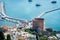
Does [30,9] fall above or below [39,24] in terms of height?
above

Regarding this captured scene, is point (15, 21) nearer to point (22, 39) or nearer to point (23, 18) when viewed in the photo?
point (23, 18)

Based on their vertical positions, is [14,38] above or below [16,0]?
below

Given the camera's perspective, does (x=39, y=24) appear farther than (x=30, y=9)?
No

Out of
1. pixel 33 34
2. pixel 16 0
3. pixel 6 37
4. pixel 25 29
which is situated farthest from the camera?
pixel 16 0

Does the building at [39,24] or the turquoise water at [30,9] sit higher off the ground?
the turquoise water at [30,9]

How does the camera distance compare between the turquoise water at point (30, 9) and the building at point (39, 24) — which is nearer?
the building at point (39, 24)

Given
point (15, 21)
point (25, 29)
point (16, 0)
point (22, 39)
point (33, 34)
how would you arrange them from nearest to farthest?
point (22, 39) → point (33, 34) → point (25, 29) → point (15, 21) → point (16, 0)

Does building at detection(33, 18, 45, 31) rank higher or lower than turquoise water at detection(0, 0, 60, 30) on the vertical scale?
lower

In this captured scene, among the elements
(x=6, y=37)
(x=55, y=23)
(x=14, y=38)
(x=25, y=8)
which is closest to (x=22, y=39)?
(x=14, y=38)

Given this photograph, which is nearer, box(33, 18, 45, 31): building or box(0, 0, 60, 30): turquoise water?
box(33, 18, 45, 31): building

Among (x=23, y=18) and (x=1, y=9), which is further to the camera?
(x=1, y=9)
